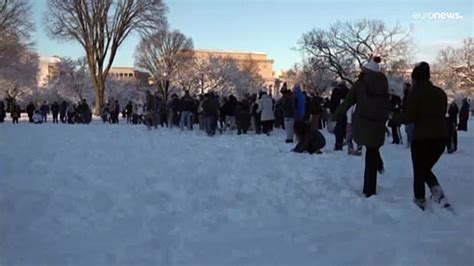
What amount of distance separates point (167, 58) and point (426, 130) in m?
71.8

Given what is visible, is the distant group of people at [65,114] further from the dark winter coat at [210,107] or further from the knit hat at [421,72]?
the knit hat at [421,72]

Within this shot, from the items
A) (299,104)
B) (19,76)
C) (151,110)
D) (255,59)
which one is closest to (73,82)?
(19,76)

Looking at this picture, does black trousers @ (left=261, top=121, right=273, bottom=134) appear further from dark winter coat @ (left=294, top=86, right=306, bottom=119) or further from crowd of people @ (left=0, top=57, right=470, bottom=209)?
dark winter coat @ (left=294, top=86, right=306, bottom=119)

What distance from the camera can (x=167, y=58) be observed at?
76750 millimetres

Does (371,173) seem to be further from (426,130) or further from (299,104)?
(299,104)

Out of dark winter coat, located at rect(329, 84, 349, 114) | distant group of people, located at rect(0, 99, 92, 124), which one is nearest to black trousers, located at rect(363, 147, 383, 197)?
dark winter coat, located at rect(329, 84, 349, 114)

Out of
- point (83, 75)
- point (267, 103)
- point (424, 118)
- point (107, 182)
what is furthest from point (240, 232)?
point (83, 75)

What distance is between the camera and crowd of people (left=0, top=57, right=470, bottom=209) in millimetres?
6520

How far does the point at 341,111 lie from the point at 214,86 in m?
74.7

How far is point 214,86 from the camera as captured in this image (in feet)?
268

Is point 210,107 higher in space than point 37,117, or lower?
higher

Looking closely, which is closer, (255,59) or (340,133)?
(340,133)

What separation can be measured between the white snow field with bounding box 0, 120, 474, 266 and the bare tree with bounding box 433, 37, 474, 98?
68380 millimetres

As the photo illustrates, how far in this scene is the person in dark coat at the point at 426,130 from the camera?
648 cm
